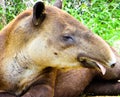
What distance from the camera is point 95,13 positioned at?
11.5 metres

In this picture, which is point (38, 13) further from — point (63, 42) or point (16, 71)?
point (16, 71)

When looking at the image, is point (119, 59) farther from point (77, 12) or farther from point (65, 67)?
point (77, 12)

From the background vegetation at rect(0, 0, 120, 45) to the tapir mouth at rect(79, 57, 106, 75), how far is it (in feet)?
12.9

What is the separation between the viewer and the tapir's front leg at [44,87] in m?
5.72

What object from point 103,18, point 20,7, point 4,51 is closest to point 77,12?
point 103,18

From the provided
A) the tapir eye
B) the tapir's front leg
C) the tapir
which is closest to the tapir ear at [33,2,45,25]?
the tapir

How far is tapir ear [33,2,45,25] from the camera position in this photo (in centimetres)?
547

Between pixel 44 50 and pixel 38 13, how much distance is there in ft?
1.42

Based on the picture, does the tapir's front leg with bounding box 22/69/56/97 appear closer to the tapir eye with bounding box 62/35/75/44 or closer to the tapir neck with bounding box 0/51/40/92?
the tapir neck with bounding box 0/51/40/92

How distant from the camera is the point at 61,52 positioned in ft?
18.0

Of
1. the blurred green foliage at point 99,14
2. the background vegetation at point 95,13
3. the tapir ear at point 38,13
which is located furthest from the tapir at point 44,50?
the blurred green foliage at point 99,14

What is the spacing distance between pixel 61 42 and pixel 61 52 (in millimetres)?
116

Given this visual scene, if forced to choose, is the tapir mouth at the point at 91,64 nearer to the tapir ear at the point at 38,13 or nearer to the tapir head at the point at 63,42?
the tapir head at the point at 63,42

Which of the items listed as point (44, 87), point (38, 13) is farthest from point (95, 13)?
point (38, 13)
